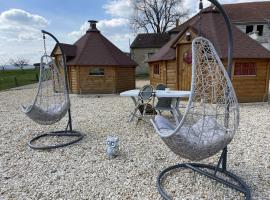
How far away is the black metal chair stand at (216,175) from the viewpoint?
3.19m

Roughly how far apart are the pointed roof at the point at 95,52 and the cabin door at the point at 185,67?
4302mm

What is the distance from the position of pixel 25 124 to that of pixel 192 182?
5752 millimetres

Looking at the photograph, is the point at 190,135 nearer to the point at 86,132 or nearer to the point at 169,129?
the point at 169,129

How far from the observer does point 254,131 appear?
6.15 metres

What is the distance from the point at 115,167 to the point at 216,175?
5.61 feet

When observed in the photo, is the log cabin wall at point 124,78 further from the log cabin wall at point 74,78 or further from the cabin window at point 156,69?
the log cabin wall at point 74,78

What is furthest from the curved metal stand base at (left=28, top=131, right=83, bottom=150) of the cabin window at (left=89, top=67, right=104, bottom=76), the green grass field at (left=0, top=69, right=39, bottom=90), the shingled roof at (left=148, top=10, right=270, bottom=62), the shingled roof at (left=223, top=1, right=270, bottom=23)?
the shingled roof at (left=223, top=1, right=270, bottom=23)

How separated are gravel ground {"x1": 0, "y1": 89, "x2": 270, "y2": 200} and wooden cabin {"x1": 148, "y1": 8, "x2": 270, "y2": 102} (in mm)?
3980

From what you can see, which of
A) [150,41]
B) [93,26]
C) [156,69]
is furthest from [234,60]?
[150,41]

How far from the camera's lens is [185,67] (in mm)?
10805

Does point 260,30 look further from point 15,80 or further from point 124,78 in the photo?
point 15,80

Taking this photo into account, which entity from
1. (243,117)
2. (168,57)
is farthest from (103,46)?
(243,117)

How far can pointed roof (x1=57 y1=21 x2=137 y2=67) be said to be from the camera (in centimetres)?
1356

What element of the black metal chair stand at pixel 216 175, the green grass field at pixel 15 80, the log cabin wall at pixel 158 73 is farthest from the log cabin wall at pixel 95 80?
the black metal chair stand at pixel 216 175
